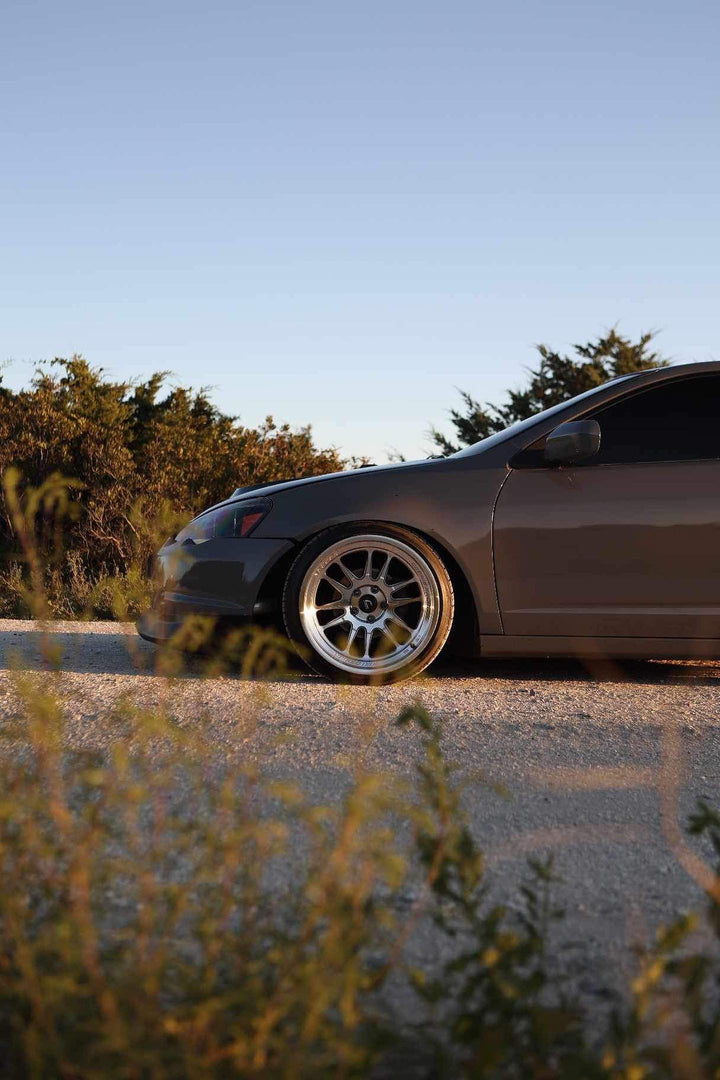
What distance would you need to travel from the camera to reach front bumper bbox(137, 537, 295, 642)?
5340mm

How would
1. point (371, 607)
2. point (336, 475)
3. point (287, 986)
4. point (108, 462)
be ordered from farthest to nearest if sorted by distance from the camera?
1. point (108, 462)
2. point (336, 475)
3. point (371, 607)
4. point (287, 986)

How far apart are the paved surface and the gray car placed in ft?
0.86

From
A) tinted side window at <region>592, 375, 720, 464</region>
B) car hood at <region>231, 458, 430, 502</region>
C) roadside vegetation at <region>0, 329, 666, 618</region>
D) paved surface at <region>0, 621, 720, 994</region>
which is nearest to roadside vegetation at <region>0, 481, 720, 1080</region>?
paved surface at <region>0, 621, 720, 994</region>

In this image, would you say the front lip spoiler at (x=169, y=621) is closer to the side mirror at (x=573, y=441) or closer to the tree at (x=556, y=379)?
the side mirror at (x=573, y=441)

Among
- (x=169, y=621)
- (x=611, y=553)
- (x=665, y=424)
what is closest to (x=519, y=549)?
(x=611, y=553)

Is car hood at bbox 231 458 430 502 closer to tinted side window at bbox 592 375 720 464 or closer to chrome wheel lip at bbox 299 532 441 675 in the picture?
chrome wheel lip at bbox 299 532 441 675

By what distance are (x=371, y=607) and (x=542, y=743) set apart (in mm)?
1405

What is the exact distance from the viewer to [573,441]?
510 cm

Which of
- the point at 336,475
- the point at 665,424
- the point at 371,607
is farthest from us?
the point at 336,475

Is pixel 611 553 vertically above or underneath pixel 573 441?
underneath

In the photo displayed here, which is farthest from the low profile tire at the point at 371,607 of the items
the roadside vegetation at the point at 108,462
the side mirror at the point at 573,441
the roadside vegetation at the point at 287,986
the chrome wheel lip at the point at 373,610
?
the roadside vegetation at the point at 108,462

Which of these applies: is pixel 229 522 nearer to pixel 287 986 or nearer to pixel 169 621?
pixel 169 621

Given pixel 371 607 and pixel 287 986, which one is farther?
pixel 371 607

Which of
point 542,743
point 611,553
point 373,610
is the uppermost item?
point 611,553
